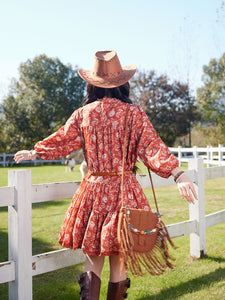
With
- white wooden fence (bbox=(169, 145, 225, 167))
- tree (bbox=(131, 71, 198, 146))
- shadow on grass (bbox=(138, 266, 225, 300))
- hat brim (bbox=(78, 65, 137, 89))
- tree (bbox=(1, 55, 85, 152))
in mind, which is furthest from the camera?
tree (bbox=(131, 71, 198, 146))

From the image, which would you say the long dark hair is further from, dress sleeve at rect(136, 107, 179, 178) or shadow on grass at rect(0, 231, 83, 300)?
shadow on grass at rect(0, 231, 83, 300)

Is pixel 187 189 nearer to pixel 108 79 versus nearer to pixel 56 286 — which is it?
pixel 108 79

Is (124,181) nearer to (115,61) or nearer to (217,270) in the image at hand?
(115,61)

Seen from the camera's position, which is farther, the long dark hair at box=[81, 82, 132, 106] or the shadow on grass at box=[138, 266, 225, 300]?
the shadow on grass at box=[138, 266, 225, 300]

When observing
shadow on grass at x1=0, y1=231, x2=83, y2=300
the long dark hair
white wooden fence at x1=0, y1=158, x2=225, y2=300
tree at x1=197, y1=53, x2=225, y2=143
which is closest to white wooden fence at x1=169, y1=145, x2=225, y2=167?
shadow on grass at x1=0, y1=231, x2=83, y2=300

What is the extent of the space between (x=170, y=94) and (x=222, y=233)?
3084cm

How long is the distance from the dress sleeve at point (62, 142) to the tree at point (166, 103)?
30075 millimetres

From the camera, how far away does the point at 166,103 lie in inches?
1368

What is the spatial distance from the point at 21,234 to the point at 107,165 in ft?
2.58

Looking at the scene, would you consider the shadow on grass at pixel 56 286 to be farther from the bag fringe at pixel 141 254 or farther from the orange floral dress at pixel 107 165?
the bag fringe at pixel 141 254

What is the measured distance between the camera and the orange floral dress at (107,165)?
1979mm

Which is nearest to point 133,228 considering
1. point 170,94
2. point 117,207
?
point 117,207

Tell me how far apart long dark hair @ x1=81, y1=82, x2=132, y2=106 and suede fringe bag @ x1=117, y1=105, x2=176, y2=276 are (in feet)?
0.60

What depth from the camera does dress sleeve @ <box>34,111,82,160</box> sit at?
2217 mm
